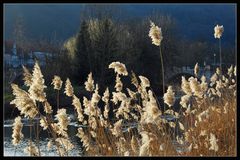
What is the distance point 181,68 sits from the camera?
33.9 m

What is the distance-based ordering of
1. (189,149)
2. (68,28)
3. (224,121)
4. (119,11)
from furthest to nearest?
(68,28) → (119,11) → (224,121) → (189,149)

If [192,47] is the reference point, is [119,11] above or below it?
above

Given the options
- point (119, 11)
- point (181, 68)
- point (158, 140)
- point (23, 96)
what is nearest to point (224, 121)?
point (158, 140)

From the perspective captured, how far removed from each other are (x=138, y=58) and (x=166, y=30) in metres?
2.69

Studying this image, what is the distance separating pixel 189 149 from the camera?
4.43m

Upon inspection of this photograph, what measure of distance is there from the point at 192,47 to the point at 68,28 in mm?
13157

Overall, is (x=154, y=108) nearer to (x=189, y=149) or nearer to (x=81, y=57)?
(x=189, y=149)

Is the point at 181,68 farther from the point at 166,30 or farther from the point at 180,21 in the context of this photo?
the point at 180,21

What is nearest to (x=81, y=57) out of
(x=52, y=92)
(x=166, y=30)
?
(x=166, y=30)

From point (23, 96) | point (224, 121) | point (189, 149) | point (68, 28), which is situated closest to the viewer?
point (23, 96)

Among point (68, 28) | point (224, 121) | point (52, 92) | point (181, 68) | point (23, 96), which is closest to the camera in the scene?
point (23, 96)

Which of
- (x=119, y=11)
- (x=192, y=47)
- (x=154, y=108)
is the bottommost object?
(x=154, y=108)

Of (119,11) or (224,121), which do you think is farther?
(119,11)

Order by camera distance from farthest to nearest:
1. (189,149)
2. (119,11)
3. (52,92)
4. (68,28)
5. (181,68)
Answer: (68,28), (119,11), (181,68), (52,92), (189,149)
